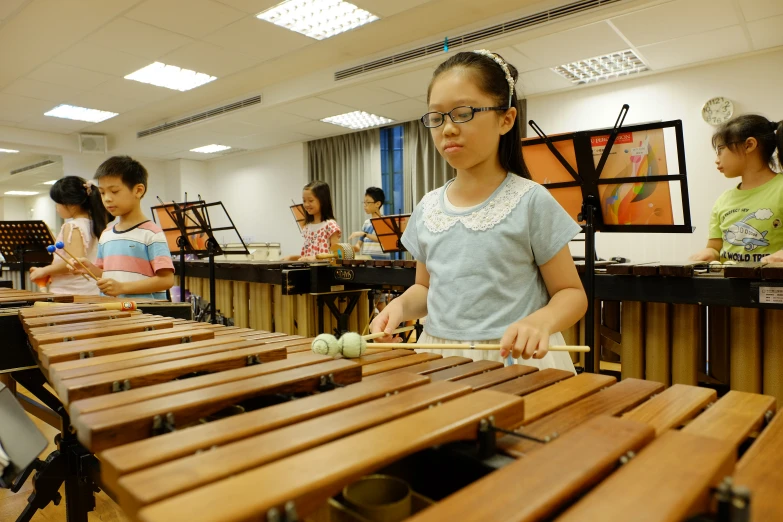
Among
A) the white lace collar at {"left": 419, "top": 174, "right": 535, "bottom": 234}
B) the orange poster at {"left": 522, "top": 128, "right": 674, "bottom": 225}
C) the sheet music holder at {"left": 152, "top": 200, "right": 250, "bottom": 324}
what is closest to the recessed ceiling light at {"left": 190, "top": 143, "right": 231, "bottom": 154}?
the sheet music holder at {"left": 152, "top": 200, "right": 250, "bottom": 324}

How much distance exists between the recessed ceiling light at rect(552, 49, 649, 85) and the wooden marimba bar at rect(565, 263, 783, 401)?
4336mm

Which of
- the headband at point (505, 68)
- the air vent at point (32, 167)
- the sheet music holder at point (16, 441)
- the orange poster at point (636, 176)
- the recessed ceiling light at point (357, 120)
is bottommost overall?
the sheet music holder at point (16, 441)

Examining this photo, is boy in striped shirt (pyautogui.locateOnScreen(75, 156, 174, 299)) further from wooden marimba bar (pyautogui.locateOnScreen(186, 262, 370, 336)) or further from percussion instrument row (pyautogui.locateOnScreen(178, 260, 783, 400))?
percussion instrument row (pyautogui.locateOnScreen(178, 260, 783, 400))

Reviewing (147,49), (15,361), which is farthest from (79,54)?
(15,361)

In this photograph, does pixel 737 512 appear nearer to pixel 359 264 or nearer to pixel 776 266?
pixel 776 266

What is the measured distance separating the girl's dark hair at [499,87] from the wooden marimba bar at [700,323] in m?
1.24

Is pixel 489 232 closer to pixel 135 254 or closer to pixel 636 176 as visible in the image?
pixel 636 176

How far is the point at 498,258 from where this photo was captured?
1.56m

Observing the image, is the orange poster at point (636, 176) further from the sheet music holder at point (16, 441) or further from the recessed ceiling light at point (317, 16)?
the recessed ceiling light at point (317, 16)

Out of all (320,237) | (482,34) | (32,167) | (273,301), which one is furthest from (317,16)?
(32,167)

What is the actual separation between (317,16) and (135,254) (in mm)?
3656

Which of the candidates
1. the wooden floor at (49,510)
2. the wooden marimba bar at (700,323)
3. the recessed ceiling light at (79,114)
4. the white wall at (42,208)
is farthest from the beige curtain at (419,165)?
the white wall at (42,208)

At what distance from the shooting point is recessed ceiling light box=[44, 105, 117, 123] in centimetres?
868

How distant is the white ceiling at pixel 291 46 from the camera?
5.17 metres
